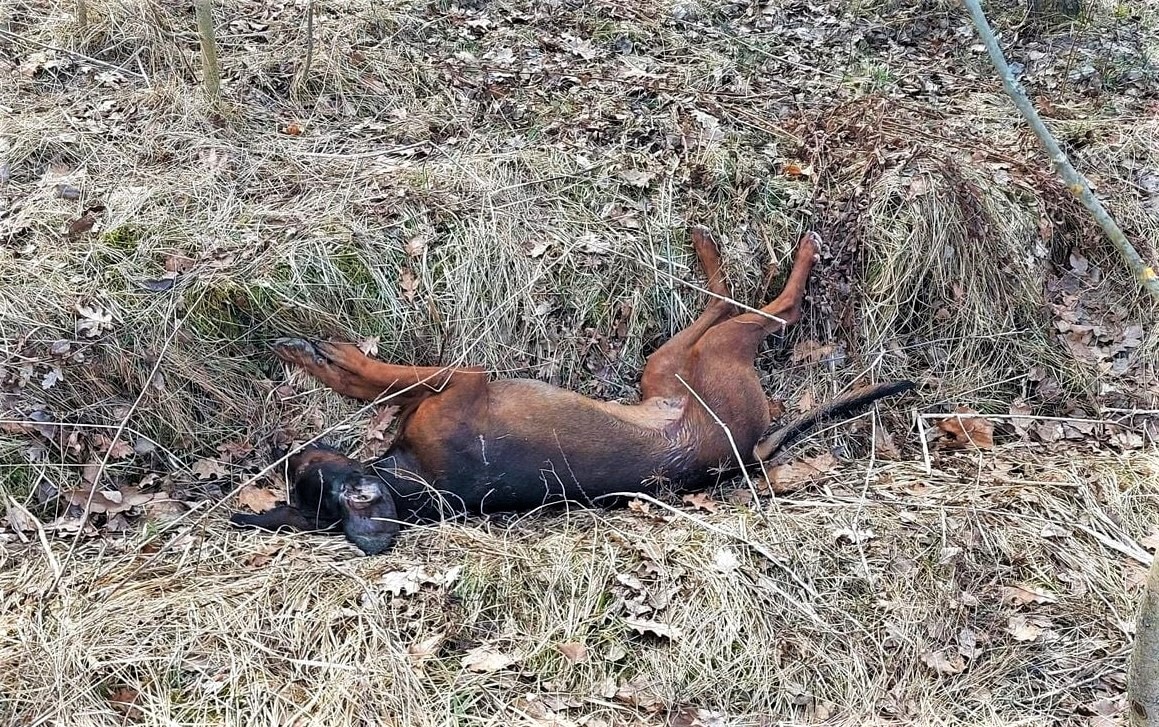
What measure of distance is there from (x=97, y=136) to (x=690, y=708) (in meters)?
4.28

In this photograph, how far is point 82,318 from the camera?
13.4 ft

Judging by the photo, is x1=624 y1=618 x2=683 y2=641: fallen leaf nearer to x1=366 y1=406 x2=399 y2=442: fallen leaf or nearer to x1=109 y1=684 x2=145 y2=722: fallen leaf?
x1=366 y1=406 x2=399 y2=442: fallen leaf

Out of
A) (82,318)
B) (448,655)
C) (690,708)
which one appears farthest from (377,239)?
(690,708)

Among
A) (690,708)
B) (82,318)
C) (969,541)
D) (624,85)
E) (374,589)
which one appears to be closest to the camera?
(690,708)

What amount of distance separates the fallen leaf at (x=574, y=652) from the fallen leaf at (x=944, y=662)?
129cm

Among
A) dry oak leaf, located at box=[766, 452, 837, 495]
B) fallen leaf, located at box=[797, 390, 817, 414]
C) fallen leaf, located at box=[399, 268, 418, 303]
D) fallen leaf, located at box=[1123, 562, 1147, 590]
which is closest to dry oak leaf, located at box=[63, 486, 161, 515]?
fallen leaf, located at box=[399, 268, 418, 303]

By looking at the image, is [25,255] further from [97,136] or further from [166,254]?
[97,136]

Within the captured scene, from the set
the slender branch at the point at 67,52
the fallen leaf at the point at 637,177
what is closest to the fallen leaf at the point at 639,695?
the fallen leaf at the point at 637,177

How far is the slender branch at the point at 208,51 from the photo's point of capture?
4734 mm

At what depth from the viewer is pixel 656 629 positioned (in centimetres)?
341

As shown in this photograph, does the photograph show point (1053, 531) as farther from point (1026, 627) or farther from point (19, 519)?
point (19, 519)

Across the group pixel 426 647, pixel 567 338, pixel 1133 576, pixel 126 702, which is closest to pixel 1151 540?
pixel 1133 576

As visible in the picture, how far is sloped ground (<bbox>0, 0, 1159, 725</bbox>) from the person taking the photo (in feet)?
10.9

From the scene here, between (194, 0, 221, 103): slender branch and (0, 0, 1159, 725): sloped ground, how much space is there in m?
0.13
